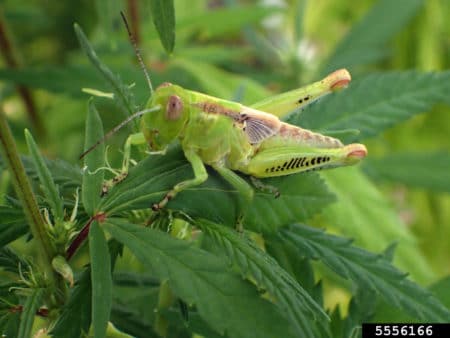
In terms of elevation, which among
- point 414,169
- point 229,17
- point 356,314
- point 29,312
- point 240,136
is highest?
point 229,17

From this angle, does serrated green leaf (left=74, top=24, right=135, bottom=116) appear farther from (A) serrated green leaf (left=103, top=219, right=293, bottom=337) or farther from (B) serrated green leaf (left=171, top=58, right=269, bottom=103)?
(B) serrated green leaf (left=171, top=58, right=269, bottom=103)

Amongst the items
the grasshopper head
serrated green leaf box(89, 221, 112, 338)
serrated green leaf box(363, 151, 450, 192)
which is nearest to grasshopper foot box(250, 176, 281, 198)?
the grasshopper head

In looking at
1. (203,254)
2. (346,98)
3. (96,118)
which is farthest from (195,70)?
(203,254)

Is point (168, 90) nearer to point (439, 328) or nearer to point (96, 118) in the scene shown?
point (96, 118)

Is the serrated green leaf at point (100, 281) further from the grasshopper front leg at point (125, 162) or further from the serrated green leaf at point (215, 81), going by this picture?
the serrated green leaf at point (215, 81)

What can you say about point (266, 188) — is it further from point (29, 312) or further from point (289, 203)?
point (29, 312)

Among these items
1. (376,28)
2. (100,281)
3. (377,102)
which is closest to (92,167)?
(100,281)
